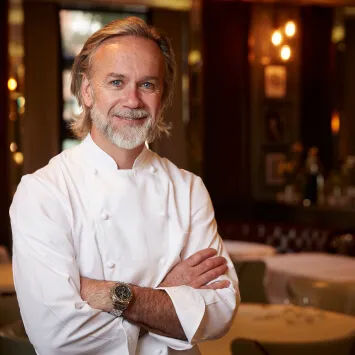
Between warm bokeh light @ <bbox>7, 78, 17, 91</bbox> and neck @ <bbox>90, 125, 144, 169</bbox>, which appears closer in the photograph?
neck @ <bbox>90, 125, 144, 169</bbox>

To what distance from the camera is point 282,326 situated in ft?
10.4

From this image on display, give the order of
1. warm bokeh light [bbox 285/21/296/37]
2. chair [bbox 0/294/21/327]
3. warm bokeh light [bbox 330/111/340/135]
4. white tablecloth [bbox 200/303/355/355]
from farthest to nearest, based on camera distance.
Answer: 1. warm bokeh light [bbox 330/111/340/135]
2. warm bokeh light [bbox 285/21/296/37]
3. chair [bbox 0/294/21/327]
4. white tablecloth [bbox 200/303/355/355]

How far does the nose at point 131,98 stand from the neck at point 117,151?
5.3 inches

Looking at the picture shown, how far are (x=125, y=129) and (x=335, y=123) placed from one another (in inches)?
285

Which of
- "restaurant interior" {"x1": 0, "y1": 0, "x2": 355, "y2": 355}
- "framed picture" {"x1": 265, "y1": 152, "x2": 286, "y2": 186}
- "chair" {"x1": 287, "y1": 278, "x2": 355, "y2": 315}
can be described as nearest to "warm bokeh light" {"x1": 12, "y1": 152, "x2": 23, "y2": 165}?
"restaurant interior" {"x1": 0, "y1": 0, "x2": 355, "y2": 355}

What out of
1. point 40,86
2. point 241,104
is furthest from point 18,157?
point 241,104

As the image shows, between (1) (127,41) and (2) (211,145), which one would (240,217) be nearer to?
(2) (211,145)

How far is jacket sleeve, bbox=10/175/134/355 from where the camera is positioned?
1.74m

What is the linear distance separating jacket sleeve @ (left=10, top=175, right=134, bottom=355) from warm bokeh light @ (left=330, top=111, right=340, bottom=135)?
733 cm

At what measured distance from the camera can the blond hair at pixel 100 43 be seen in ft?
6.29

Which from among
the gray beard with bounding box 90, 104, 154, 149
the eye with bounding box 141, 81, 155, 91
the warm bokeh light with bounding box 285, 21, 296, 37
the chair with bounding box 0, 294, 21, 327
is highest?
the warm bokeh light with bounding box 285, 21, 296, 37

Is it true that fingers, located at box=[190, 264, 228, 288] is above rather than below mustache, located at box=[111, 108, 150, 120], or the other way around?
below

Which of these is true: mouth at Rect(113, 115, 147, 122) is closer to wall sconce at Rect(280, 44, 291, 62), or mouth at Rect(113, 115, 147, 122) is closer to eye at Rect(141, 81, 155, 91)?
eye at Rect(141, 81, 155, 91)

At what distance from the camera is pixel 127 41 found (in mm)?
1904
